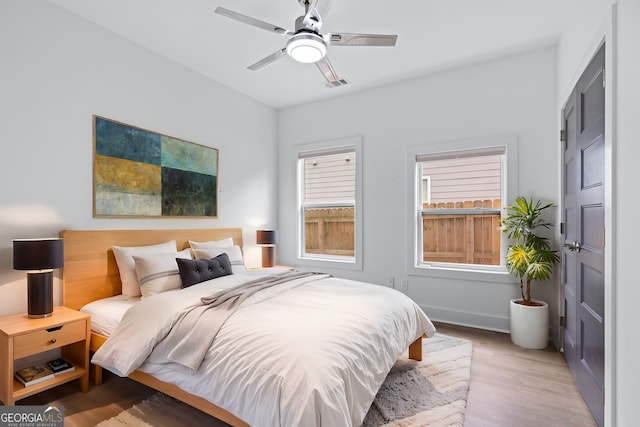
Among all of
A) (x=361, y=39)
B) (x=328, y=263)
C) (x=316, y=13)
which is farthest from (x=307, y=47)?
(x=328, y=263)

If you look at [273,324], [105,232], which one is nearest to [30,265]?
[105,232]

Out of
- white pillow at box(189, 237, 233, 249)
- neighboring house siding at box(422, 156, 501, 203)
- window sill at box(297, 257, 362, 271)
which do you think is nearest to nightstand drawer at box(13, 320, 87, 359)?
white pillow at box(189, 237, 233, 249)

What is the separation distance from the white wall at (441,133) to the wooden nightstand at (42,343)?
284 centimetres

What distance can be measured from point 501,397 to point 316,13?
286 centimetres

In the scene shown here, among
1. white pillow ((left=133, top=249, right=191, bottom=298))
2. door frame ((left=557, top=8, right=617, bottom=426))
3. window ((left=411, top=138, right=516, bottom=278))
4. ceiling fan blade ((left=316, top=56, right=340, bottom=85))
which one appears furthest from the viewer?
window ((left=411, top=138, right=516, bottom=278))

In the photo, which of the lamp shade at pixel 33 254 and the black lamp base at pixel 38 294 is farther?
the black lamp base at pixel 38 294

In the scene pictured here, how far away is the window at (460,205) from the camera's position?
138 inches

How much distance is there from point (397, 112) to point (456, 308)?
242 cm

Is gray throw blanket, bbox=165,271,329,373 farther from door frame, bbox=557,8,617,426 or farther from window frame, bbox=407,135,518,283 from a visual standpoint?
window frame, bbox=407,135,518,283

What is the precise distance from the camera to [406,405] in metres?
2.07

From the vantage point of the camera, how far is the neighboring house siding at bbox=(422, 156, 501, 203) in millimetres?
3531

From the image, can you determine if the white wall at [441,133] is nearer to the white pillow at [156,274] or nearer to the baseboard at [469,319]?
the baseboard at [469,319]

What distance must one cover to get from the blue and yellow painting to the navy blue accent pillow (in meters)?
0.79

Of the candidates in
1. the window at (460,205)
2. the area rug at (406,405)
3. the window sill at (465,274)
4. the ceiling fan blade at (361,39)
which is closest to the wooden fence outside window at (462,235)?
the window at (460,205)
